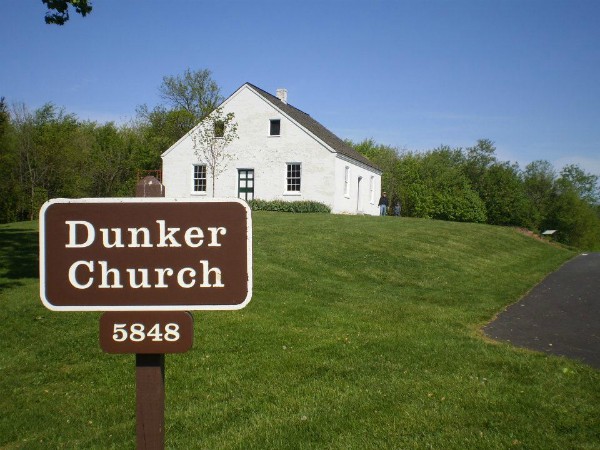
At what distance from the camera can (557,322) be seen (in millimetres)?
10375

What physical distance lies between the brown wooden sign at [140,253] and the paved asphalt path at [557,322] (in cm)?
665

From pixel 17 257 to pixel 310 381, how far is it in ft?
41.4

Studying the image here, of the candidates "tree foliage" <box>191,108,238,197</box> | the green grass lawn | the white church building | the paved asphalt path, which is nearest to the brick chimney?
the white church building

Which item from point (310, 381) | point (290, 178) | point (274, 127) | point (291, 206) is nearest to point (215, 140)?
point (274, 127)

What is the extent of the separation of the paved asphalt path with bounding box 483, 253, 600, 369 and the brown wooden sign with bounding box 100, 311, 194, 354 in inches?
263

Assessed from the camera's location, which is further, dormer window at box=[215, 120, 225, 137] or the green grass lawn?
dormer window at box=[215, 120, 225, 137]

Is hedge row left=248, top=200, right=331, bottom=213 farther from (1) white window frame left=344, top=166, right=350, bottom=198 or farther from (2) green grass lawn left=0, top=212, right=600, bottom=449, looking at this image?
(2) green grass lawn left=0, top=212, right=600, bottom=449

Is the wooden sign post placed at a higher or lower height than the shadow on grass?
higher

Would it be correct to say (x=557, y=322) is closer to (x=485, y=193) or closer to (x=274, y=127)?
(x=274, y=127)

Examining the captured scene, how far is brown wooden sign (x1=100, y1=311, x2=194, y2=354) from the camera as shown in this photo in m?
2.36

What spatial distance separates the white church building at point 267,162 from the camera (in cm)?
3494

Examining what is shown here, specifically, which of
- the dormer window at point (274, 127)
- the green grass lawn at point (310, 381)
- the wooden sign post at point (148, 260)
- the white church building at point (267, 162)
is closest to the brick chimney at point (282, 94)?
the white church building at point (267, 162)

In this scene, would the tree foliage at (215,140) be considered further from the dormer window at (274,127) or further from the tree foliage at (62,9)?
the tree foliage at (62,9)

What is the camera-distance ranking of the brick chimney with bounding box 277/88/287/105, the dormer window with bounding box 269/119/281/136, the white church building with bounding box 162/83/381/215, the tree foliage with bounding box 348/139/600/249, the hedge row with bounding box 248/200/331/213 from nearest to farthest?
the hedge row with bounding box 248/200/331/213, the white church building with bounding box 162/83/381/215, the dormer window with bounding box 269/119/281/136, the brick chimney with bounding box 277/88/287/105, the tree foliage with bounding box 348/139/600/249
